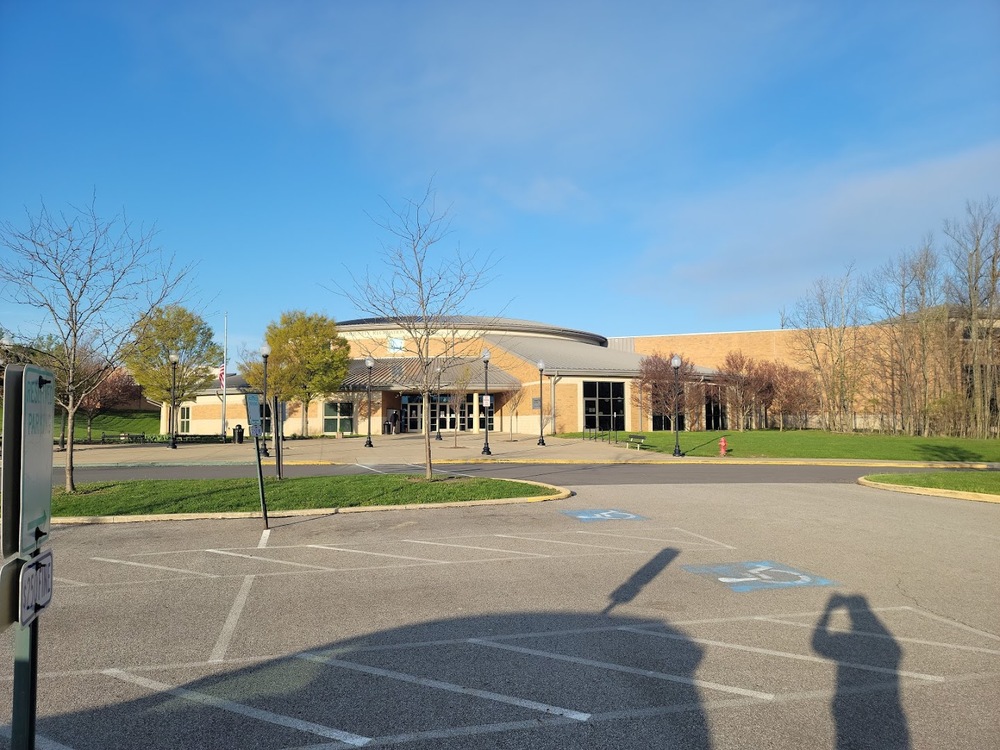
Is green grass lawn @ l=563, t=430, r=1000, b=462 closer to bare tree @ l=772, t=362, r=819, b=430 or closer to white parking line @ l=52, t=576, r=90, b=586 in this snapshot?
bare tree @ l=772, t=362, r=819, b=430

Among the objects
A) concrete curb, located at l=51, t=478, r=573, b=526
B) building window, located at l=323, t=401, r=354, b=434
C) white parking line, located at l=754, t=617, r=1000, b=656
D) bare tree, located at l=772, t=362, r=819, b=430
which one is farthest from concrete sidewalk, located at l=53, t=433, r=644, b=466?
bare tree, located at l=772, t=362, r=819, b=430

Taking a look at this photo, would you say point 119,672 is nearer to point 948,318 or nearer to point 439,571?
point 439,571

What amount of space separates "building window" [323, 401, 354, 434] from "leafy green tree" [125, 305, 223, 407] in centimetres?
771

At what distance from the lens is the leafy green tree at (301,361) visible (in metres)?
40.8

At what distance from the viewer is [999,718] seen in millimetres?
4031

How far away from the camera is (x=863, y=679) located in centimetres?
466

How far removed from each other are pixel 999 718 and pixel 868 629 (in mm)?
1776

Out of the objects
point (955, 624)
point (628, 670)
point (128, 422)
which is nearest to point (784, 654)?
point (628, 670)

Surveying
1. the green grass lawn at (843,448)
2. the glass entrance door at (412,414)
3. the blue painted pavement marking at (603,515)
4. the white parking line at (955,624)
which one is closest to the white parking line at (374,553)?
the blue painted pavement marking at (603,515)

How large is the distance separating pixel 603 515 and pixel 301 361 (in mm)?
32563

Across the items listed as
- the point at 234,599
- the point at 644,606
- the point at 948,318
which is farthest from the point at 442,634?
the point at 948,318

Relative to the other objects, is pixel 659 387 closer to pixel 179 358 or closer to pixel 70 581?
pixel 179 358

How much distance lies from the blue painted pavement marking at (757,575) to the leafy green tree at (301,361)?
3599cm

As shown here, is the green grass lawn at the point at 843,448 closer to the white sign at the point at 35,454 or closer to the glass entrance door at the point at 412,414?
the glass entrance door at the point at 412,414
